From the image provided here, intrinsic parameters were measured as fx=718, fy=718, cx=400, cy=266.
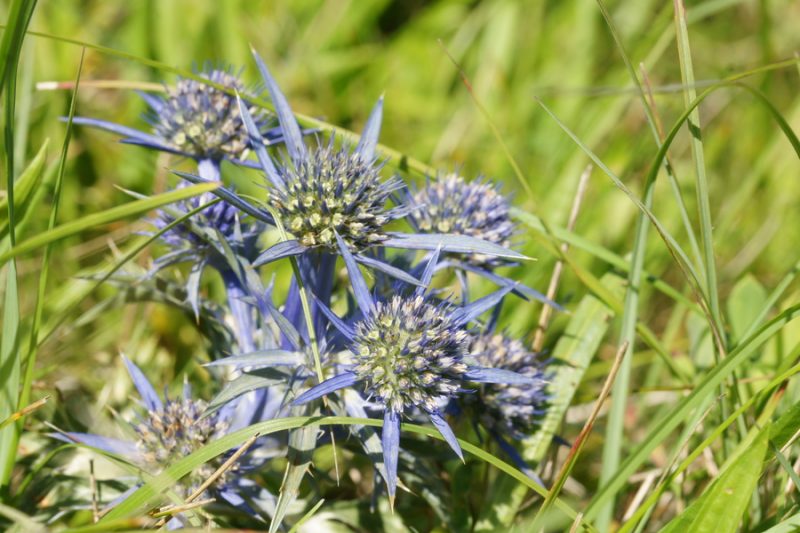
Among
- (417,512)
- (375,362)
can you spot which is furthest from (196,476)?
(417,512)

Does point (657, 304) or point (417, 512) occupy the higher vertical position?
point (657, 304)

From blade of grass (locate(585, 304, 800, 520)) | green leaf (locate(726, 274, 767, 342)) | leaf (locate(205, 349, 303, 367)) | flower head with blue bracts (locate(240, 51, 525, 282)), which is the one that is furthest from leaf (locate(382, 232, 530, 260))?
green leaf (locate(726, 274, 767, 342))

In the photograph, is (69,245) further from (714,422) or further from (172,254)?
(714,422)

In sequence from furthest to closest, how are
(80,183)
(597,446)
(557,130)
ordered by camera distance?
(557,130) < (80,183) < (597,446)

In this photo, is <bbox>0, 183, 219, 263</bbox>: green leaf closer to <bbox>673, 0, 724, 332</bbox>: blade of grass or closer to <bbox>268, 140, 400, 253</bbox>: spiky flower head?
<bbox>268, 140, 400, 253</bbox>: spiky flower head

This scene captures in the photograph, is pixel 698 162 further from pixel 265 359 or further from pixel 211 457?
pixel 211 457

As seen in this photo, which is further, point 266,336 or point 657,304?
point 657,304

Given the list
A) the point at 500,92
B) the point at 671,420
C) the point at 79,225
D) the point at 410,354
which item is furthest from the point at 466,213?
the point at 500,92
